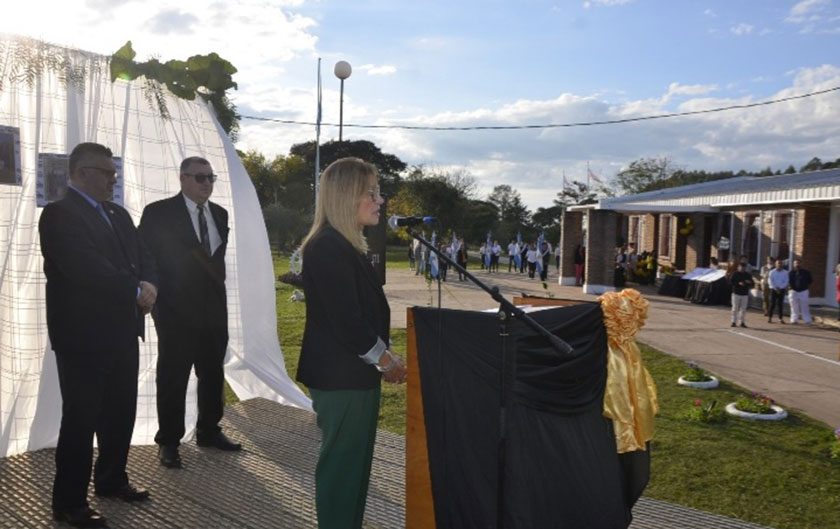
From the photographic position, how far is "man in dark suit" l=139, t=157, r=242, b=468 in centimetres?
484

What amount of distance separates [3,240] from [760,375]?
30.2 ft

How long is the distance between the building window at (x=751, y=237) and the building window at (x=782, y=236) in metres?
0.91

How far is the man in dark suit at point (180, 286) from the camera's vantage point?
15.9 feet

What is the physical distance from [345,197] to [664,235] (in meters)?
24.8

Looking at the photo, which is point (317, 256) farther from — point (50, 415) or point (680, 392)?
point (680, 392)

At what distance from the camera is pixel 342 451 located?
314 centimetres

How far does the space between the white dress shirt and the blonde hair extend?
2.18 meters

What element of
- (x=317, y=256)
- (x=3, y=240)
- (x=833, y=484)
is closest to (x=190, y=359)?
(x=3, y=240)

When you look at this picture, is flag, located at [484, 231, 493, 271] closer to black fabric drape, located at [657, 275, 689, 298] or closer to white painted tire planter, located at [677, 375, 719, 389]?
black fabric drape, located at [657, 275, 689, 298]

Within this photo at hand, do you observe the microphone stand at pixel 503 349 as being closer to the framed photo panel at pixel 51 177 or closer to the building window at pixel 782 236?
the framed photo panel at pixel 51 177

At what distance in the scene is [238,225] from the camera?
6.19 m

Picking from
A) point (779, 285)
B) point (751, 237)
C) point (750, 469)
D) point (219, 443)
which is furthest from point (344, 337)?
point (751, 237)

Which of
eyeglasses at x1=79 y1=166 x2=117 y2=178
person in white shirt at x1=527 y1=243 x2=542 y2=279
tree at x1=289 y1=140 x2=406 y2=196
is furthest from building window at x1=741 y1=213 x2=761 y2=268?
tree at x1=289 y1=140 x2=406 y2=196

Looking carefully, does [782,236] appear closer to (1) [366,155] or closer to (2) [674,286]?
(2) [674,286]
